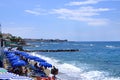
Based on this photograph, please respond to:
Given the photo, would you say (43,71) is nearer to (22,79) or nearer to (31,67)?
(31,67)

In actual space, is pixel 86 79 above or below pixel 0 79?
below

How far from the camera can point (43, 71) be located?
102 feet

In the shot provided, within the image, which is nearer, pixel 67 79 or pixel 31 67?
pixel 67 79

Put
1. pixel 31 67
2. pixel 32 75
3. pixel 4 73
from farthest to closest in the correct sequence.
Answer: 1. pixel 31 67
2. pixel 32 75
3. pixel 4 73

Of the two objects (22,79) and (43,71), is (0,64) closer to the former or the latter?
(43,71)

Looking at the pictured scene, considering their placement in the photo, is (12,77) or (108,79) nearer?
(12,77)

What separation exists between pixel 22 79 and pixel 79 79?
14661 millimetres

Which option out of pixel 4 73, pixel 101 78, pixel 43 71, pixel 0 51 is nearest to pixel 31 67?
pixel 43 71

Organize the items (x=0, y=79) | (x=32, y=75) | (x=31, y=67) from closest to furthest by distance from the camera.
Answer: (x=0, y=79) → (x=32, y=75) → (x=31, y=67)

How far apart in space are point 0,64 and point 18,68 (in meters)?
1.84

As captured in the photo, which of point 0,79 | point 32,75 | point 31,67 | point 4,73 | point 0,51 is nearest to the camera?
point 0,79

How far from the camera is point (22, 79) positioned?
17.1m

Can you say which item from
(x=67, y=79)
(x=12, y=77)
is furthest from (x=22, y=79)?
(x=67, y=79)

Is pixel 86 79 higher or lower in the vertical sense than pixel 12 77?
lower
